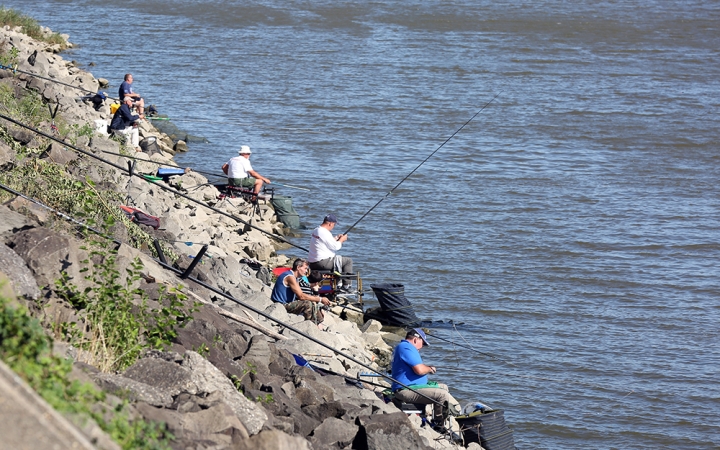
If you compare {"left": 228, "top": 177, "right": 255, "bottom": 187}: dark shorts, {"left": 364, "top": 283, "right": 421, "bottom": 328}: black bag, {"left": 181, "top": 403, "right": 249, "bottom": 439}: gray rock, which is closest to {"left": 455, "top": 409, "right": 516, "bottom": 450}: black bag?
{"left": 364, "top": 283, "right": 421, "bottom": 328}: black bag

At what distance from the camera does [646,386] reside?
1166cm

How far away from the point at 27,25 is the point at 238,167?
18.9m

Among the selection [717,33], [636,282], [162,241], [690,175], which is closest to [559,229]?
[636,282]

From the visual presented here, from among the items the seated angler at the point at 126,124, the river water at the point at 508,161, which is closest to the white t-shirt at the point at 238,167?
the river water at the point at 508,161

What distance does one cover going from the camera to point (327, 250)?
12.5 m

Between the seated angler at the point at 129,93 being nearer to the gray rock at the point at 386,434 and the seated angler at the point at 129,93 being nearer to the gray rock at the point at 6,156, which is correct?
the gray rock at the point at 6,156

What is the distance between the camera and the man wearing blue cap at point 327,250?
12.4m

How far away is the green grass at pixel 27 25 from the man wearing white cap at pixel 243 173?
17519mm

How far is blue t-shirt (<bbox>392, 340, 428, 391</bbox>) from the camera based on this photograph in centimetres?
935

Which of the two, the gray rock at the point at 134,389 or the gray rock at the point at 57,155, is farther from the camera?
the gray rock at the point at 57,155

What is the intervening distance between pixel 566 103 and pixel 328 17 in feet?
56.2

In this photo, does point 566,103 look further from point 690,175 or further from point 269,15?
point 269,15

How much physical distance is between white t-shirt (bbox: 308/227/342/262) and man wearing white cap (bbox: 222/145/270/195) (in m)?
3.35

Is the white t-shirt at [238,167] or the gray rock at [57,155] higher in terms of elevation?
the gray rock at [57,155]
